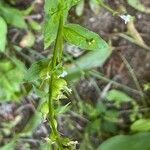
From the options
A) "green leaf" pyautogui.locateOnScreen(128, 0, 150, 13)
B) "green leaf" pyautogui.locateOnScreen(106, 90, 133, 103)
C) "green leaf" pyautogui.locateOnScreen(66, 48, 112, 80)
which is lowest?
"green leaf" pyautogui.locateOnScreen(106, 90, 133, 103)

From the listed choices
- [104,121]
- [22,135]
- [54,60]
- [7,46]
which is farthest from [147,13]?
[54,60]

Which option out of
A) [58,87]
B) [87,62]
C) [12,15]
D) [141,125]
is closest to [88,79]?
[87,62]

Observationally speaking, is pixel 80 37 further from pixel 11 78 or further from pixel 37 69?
pixel 11 78

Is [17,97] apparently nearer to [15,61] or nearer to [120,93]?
[15,61]

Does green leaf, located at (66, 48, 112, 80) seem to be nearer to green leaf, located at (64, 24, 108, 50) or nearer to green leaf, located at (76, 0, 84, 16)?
green leaf, located at (76, 0, 84, 16)

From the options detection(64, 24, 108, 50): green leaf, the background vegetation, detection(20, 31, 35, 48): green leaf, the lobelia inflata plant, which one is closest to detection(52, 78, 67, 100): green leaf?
the lobelia inflata plant

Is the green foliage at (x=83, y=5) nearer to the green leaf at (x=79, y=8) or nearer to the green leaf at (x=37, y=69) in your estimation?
the green leaf at (x=79, y=8)

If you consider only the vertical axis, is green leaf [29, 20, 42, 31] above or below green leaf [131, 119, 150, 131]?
above
